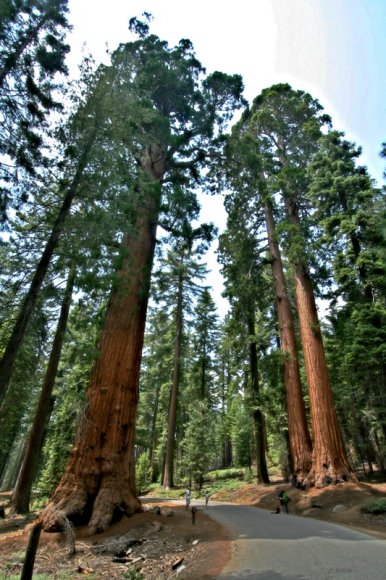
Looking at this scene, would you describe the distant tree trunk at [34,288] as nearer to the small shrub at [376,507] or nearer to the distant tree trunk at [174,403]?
the small shrub at [376,507]

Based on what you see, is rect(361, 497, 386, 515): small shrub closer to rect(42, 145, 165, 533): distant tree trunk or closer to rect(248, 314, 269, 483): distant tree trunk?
rect(42, 145, 165, 533): distant tree trunk

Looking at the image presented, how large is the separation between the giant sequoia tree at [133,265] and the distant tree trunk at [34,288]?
1328 millimetres

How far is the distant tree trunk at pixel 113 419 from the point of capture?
280 inches

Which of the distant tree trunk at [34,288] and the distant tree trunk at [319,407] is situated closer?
the distant tree trunk at [34,288]

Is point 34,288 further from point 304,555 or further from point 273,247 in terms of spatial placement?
point 273,247

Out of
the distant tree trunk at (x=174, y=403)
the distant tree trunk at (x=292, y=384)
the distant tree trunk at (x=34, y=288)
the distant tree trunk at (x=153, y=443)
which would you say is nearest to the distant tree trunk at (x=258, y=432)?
the distant tree trunk at (x=292, y=384)

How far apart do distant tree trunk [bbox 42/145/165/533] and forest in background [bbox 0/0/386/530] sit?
0.03 meters

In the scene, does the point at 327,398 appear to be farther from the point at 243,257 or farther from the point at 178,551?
the point at 178,551

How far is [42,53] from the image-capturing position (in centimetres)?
900

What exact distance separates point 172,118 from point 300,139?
910 cm

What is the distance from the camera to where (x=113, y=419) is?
8.01 m

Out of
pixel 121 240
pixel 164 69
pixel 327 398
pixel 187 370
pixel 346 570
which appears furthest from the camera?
pixel 187 370

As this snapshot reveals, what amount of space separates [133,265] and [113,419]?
418cm

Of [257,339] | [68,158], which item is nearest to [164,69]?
[68,158]
